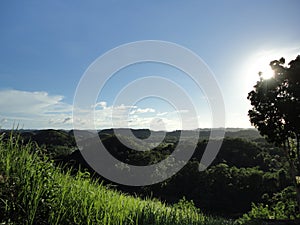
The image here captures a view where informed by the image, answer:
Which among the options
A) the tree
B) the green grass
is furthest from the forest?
the green grass

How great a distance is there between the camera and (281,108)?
14.0 metres

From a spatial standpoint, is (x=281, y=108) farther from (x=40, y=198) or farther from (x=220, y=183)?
(x=220, y=183)

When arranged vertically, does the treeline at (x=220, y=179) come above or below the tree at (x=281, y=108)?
below

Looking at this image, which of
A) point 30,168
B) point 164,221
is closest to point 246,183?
point 164,221

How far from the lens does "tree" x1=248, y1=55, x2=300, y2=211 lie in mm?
13867

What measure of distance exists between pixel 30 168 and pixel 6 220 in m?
0.78

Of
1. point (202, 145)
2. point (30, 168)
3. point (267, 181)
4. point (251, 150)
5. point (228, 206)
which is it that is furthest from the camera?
point (202, 145)

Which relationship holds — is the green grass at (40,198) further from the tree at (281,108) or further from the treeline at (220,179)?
the treeline at (220,179)

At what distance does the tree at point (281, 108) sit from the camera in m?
13.9

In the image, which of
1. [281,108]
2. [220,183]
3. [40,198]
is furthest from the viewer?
[220,183]

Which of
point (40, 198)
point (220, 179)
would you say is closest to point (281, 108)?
point (40, 198)

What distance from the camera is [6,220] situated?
10.3ft

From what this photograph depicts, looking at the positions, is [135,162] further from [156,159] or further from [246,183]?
[246,183]

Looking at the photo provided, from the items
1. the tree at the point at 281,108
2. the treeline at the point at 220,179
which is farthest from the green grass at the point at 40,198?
the treeline at the point at 220,179
